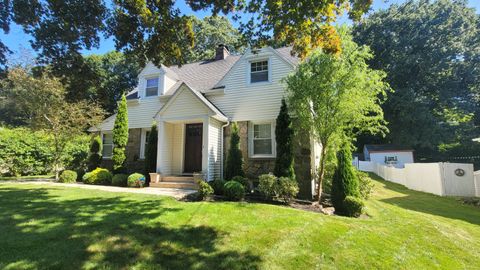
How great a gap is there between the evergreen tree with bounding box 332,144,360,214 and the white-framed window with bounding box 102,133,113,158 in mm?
12911

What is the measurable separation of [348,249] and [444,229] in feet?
12.9

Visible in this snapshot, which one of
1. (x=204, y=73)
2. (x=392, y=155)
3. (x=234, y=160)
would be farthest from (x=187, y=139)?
(x=392, y=155)

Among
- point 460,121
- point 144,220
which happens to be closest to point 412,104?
→ point 460,121

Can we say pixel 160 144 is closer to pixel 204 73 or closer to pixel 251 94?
pixel 251 94

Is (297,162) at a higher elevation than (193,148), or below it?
below

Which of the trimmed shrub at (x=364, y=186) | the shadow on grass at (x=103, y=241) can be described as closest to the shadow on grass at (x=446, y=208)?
the trimmed shrub at (x=364, y=186)

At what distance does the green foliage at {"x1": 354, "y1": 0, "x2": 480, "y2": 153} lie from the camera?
3073 centimetres

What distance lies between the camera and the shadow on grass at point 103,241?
378 centimetres

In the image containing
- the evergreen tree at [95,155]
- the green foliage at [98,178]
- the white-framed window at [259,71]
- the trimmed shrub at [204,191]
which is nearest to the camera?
the trimmed shrub at [204,191]

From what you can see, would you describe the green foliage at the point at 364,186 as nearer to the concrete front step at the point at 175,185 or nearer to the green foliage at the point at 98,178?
the concrete front step at the point at 175,185

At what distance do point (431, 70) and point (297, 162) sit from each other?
31.3m

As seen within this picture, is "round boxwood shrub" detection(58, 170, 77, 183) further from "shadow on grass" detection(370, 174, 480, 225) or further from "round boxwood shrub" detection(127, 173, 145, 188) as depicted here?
"shadow on grass" detection(370, 174, 480, 225)

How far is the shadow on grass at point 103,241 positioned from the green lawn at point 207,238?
14 mm

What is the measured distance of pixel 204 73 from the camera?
49.2ft
